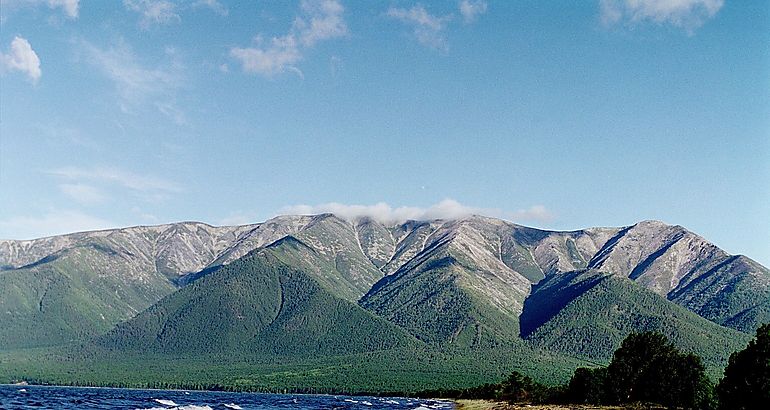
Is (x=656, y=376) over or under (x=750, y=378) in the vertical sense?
under

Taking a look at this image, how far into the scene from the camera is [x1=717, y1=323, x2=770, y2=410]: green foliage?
104 metres

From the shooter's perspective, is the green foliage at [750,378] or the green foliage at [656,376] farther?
the green foliage at [656,376]

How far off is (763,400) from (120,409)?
119 metres

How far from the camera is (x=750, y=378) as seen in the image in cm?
10756

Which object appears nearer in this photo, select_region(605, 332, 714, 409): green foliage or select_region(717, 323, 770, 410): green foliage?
select_region(717, 323, 770, 410): green foliage

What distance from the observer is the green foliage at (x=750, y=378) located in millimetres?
104500

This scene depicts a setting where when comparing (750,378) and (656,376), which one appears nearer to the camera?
(750,378)

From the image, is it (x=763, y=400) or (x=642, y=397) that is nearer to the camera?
(x=763, y=400)

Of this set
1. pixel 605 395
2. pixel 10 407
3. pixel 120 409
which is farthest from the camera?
pixel 605 395

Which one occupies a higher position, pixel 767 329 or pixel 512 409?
pixel 767 329

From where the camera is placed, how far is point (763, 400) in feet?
338

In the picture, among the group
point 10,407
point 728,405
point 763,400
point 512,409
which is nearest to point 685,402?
point 512,409

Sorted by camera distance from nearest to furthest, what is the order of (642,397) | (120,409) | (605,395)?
(120,409) < (642,397) < (605,395)

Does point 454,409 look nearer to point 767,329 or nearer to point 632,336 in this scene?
point 632,336
